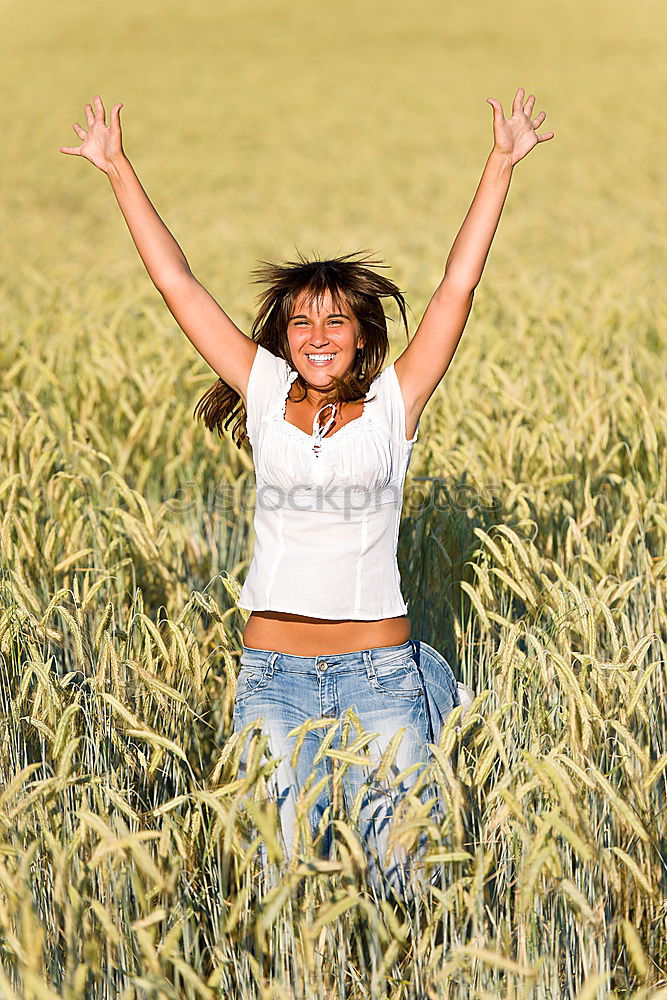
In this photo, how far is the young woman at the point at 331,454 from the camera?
196 centimetres

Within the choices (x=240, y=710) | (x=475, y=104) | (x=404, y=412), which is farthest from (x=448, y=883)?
(x=475, y=104)

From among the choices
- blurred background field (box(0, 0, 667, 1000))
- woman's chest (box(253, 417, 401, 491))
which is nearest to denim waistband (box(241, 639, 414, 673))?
blurred background field (box(0, 0, 667, 1000))

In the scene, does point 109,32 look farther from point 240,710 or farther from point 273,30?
point 240,710

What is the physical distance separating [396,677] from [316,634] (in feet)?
0.55

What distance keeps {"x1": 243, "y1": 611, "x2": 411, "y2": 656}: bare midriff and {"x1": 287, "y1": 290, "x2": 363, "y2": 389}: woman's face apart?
1.48 feet

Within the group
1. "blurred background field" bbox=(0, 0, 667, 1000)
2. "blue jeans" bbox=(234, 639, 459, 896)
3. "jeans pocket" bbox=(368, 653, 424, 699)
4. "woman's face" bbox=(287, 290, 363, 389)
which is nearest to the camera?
"blurred background field" bbox=(0, 0, 667, 1000)

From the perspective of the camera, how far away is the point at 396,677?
6.45 feet

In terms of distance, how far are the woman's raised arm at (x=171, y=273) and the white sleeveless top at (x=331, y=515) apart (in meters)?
0.15

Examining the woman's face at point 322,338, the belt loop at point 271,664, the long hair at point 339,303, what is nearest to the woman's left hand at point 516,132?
the long hair at point 339,303

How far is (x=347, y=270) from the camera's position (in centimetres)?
207

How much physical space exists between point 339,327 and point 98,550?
97cm

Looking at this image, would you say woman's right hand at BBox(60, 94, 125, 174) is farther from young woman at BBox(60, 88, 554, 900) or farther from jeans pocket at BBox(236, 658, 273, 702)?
jeans pocket at BBox(236, 658, 273, 702)

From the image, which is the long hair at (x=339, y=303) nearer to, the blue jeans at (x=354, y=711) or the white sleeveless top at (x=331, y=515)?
the white sleeveless top at (x=331, y=515)

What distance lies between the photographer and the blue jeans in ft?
5.86
